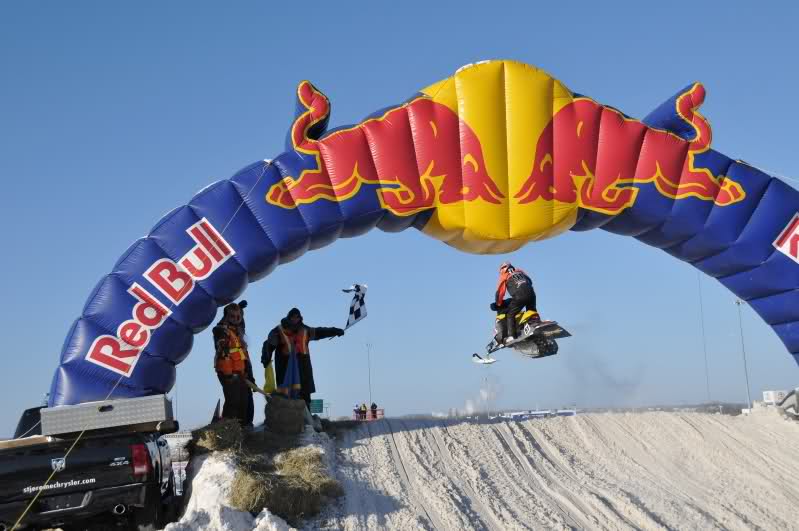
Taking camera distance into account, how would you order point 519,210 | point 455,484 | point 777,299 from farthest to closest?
point 777,299, point 519,210, point 455,484

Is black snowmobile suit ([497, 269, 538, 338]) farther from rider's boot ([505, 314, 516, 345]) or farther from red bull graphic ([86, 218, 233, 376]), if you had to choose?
red bull graphic ([86, 218, 233, 376])

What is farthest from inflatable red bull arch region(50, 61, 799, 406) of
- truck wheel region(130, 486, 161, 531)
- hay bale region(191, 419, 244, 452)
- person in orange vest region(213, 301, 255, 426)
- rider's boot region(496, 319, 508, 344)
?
truck wheel region(130, 486, 161, 531)

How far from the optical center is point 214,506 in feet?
26.3

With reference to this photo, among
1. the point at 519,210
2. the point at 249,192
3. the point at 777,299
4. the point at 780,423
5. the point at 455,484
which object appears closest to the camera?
the point at 455,484

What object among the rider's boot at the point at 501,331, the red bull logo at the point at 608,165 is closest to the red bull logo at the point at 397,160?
the red bull logo at the point at 608,165

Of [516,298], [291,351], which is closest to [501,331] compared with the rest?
[516,298]

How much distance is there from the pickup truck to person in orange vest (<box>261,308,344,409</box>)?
11.3ft

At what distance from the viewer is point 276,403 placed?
411 inches

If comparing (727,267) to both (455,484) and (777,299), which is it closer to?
(777,299)

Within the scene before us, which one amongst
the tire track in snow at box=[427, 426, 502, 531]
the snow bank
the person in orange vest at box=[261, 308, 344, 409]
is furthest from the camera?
the person in orange vest at box=[261, 308, 344, 409]

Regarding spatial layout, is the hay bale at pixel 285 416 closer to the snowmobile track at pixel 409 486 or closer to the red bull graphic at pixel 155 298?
the snowmobile track at pixel 409 486

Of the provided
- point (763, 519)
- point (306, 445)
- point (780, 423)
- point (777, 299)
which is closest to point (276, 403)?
point (306, 445)

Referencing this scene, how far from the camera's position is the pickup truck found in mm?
7773

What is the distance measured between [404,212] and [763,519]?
18.2 ft
